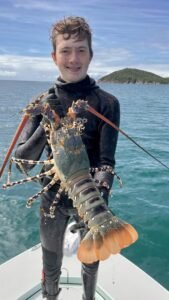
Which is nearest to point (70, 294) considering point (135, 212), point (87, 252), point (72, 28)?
point (87, 252)

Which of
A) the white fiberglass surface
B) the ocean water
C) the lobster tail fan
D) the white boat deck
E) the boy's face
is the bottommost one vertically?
the ocean water

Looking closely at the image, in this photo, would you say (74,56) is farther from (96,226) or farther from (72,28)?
(96,226)

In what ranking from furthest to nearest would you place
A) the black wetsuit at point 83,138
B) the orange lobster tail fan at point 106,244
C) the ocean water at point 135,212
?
the ocean water at point 135,212
the black wetsuit at point 83,138
the orange lobster tail fan at point 106,244

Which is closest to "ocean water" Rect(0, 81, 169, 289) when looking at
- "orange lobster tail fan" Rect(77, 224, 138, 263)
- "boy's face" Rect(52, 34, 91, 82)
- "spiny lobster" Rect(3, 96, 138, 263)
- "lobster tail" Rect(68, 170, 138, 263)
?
"boy's face" Rect(52, 34, 91, 82)

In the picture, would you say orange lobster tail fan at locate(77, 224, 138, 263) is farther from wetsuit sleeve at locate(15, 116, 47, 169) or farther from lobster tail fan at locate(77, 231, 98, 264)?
wetsuit sleeve at locate(15, 116, 47, 169)

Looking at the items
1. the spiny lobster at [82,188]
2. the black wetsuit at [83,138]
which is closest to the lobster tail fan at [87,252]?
the spiny lobster at [82,188]

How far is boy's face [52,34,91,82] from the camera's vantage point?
359cm

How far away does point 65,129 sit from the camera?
3.42m

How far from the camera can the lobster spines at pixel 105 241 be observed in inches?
125

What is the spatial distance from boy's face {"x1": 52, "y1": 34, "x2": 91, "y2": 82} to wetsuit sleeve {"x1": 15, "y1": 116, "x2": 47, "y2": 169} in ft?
1.90

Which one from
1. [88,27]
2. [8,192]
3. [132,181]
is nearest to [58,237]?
[88,27]

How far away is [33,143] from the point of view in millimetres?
3621

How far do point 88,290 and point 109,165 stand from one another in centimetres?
173

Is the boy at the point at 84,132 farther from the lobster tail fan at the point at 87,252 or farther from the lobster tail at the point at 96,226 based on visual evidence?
the lobster tail fan at the point at 87,252
